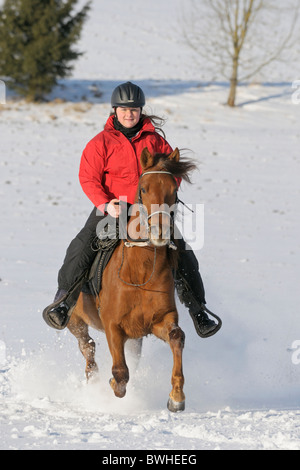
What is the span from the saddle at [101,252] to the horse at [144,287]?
69 mm

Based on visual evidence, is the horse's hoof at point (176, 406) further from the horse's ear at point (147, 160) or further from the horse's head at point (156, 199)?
the horse's ear at point (147, 160)

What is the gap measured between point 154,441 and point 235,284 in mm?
7302

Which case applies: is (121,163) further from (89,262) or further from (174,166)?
(89,262)

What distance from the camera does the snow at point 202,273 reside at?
5098 mm

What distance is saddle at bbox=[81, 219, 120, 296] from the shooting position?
5961 mm

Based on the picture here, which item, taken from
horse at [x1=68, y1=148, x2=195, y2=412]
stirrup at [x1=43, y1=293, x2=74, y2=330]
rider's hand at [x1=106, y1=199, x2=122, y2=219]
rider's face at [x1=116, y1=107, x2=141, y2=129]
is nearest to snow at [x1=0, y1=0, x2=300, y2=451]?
horse at [x1=68, y1=148, x2=195, y2=412]

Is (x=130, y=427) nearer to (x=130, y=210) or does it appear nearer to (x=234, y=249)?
(x=130, y=210)

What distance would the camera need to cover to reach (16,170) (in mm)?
20172

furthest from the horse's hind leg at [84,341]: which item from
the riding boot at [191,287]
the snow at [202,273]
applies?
the riding boot at [191,287]

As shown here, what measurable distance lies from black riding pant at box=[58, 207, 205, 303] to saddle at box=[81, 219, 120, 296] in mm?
67

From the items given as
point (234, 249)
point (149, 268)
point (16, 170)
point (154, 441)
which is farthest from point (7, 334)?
point (16, 170)
